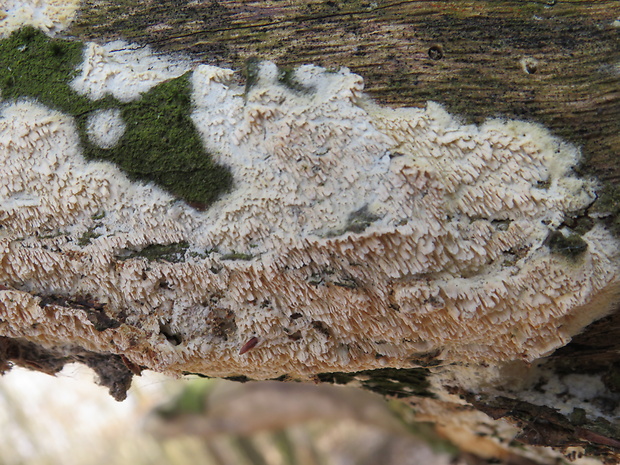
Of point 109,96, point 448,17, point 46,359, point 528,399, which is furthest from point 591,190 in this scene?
point 46,359

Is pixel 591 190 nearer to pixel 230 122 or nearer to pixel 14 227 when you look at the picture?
pixel 230 122

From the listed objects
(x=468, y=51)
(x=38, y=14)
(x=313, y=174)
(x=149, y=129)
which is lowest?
(x=313, y=174)

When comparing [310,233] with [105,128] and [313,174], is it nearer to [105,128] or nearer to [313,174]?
[313,174]

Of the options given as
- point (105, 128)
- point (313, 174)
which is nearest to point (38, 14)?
point (105, 128)

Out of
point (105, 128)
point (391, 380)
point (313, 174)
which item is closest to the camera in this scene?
point (313, 174)

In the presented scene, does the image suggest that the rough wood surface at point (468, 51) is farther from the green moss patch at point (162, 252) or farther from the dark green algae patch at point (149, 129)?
the green moss patch at point (162, 252)

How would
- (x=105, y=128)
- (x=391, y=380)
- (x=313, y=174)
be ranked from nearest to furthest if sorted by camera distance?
1. (x=313, y=174)
2. (x=105, y=128)
3. (x=391, y=380)
